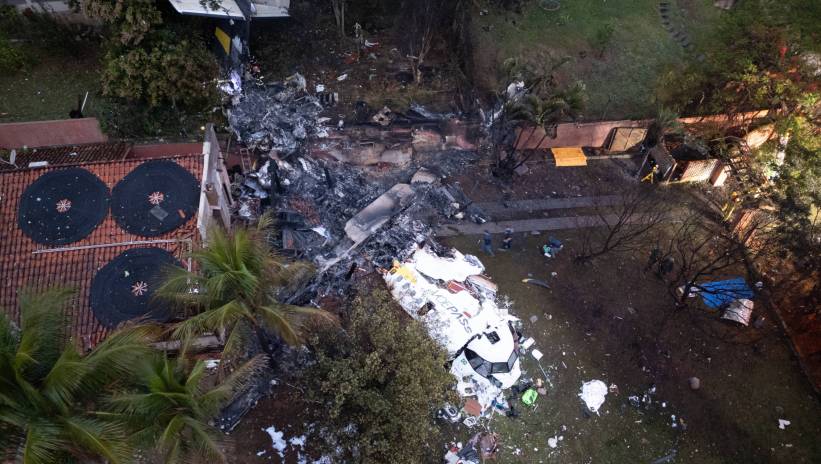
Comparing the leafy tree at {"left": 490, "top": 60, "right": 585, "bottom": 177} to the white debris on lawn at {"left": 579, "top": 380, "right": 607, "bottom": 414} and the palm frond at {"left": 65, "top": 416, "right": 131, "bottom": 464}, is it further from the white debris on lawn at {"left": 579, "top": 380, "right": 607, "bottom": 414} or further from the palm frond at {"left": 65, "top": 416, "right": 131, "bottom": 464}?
the palm frond at {"left": 65, "top": 416, "right": 131, "bottom": 464}

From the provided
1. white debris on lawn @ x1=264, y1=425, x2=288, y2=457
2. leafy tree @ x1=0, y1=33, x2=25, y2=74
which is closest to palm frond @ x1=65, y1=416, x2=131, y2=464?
white debris on lawn @ x1=264, y1=425, x2=288, y2=457

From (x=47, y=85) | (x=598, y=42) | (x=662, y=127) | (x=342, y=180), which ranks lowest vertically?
(x=342, y=180)

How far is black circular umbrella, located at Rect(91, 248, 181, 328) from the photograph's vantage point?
13.1 metres

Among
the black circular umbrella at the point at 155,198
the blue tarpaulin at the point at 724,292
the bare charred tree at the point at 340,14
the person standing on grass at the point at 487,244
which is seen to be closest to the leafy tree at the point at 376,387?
the black circular umbrella at the point at 155,198

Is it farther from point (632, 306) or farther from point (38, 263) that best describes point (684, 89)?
point (38, 263)

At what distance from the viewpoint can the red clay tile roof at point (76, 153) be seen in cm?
1777

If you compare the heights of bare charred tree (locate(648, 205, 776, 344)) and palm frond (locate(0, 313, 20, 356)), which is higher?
palm frond (locate(0, 313, 20, 356))

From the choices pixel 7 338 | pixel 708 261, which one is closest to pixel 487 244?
pixel 708 261

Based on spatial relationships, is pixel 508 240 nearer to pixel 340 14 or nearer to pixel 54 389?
pixel 54 389

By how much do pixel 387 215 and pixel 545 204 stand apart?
649cm

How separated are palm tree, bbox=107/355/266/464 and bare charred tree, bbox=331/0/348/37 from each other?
18745mm

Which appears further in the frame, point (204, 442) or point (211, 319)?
point (211, 319)

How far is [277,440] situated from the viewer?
1384cm

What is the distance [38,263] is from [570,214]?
17.5 meters
